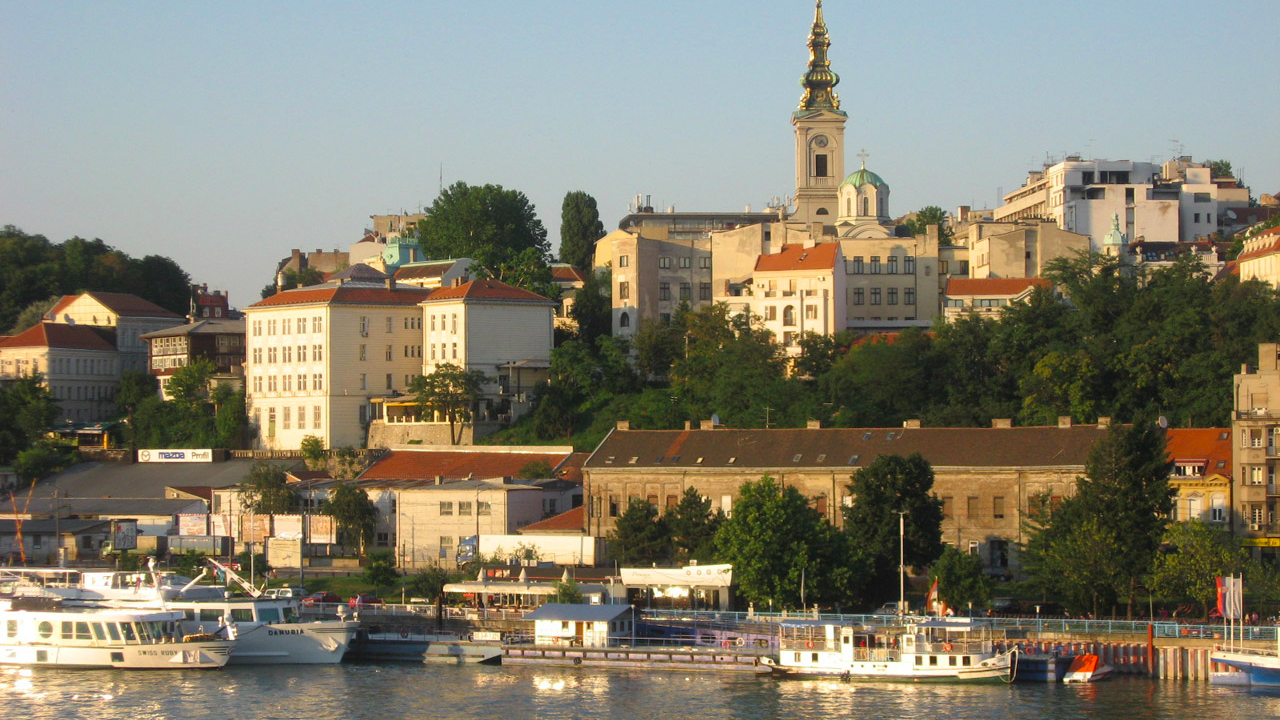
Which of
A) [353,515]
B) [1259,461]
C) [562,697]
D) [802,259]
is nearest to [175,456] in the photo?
[353,515]

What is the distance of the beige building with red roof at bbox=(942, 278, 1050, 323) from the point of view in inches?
3637

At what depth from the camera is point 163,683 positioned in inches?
2162

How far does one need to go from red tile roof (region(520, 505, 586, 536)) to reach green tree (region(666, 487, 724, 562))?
247 inches

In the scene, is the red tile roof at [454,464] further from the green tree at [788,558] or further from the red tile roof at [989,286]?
the red tile roof at [989,286]

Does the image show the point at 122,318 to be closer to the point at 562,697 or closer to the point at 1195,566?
the point at 562,697

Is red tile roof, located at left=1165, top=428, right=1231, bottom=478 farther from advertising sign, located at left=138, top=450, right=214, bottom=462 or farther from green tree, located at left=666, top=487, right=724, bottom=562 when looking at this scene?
advertising sign, located at left=138, top=450, right=214, bottom=462

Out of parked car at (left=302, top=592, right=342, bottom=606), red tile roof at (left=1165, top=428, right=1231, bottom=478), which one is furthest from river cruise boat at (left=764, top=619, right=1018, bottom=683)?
parked car at (left=302, top=592, right=342, bottom=606)

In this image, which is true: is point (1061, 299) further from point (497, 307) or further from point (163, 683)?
point (163, 683)

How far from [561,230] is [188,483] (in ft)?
139

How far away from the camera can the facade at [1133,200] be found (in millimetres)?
122125

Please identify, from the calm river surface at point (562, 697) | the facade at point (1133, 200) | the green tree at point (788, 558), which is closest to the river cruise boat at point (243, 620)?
the calm river surface at point (562, 697)

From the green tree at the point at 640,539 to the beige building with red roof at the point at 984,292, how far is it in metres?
31.1

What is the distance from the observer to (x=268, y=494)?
8081cm

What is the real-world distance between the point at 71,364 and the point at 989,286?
56296 millimetres
